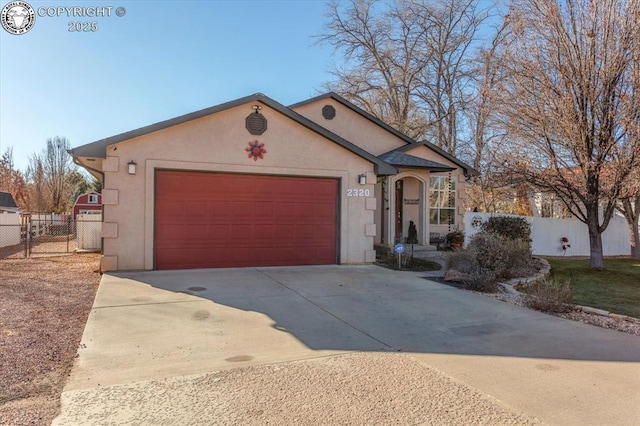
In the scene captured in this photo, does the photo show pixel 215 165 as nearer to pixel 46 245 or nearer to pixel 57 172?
pixel 46 245

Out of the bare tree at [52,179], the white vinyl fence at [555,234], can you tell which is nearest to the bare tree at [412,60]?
the white vinyl fence at [555,234]

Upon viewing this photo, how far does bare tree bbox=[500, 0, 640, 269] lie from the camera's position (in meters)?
10.3

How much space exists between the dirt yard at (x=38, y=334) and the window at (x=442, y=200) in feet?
37.4

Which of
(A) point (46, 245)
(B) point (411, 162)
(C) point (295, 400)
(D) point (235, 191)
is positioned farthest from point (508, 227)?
(A) point (46, 245)

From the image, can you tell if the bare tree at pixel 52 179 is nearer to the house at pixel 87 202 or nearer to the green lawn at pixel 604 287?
the house at pixel 87 202

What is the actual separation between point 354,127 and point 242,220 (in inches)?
278

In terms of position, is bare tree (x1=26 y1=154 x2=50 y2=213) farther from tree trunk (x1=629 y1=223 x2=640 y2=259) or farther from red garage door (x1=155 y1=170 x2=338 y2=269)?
tree trunk (x1=629 y1=223 x2=640 y2=259)

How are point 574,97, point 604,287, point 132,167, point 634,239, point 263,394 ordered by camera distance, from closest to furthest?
point 263,394 < point 132,167 < point 604,287 < point 574,97 < point 634,239

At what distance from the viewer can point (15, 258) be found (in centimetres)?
1338

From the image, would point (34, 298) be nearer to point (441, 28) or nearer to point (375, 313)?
point (375, 313)

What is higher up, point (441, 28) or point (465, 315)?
point (441, 28)

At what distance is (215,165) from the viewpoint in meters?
10.8

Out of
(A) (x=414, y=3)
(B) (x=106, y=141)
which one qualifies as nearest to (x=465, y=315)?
(B) (x=106, y=141)

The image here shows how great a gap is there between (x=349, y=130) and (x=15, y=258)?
12025 mm
